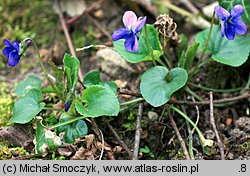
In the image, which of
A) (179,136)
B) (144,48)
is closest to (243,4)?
(144,48)

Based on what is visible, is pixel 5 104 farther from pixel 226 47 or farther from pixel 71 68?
pixel 226 47

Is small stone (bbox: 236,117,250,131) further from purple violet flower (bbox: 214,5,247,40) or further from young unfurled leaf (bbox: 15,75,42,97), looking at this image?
young unfurled leaf (bbox: 15,75,42,97)

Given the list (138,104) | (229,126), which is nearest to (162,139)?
(138,104)

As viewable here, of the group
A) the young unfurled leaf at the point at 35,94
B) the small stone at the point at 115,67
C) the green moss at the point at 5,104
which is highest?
the small stone at the point at 115,67

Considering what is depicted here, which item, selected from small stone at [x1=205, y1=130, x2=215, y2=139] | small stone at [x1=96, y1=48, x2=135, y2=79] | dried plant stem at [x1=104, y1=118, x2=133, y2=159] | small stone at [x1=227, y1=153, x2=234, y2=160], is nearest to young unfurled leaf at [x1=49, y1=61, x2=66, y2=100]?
dried plant stem at [x1=104, y1=118, x2=133, y2=159]

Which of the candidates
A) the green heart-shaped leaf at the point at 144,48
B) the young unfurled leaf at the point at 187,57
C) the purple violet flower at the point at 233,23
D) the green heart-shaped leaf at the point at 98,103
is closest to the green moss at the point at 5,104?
the green heart-shaped leaf at the point at 98,103

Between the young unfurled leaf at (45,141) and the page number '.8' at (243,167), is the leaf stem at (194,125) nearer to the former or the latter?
the page number '.8' at (243,167)

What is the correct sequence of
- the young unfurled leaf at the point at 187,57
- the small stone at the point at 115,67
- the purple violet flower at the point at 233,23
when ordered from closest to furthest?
the purple violet flower at the point at 233,23 < the young unfurled leaf at the point at 187,57 < the small stone at the point at 115,67

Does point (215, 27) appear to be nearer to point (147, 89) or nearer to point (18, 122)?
point (147, 89)
